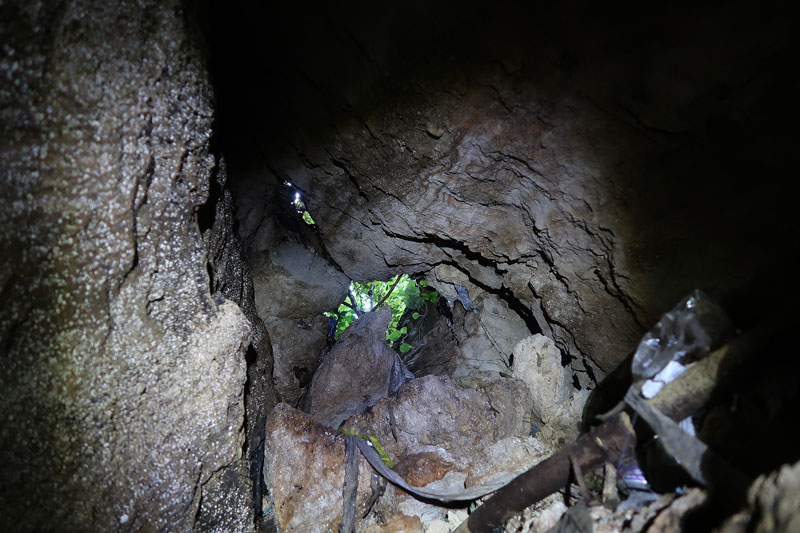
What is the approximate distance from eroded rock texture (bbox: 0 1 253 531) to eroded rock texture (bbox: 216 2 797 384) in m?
1.02

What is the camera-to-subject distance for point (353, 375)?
3.55 m

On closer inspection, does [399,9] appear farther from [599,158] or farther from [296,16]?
[599,158]

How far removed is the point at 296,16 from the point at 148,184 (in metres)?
1.29

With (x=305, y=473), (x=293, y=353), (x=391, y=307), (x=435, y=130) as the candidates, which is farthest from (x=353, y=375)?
(x=435, y=130)

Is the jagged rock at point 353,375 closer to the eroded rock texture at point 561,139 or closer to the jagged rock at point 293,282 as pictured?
the jagged rock at point 293,282

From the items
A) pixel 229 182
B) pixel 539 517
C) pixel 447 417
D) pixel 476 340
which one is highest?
pixel 229 182

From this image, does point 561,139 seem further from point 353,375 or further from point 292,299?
point 292,299

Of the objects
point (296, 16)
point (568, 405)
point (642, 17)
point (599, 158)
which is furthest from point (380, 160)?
point (568, 405)

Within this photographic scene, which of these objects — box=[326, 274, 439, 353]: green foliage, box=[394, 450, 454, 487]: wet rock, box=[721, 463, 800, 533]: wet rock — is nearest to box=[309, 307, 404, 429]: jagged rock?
box=[394, 450, 454, 487]: wet rock

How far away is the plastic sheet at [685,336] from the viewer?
Result: 151 centimetres

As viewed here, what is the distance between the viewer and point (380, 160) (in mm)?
2713

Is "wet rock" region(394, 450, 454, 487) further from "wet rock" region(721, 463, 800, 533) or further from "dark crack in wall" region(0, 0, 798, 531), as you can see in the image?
"wet rock" region(721, 463, 800, 533)

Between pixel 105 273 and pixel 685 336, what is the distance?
7.71 feet

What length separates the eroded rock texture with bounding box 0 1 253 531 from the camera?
1.36 m
